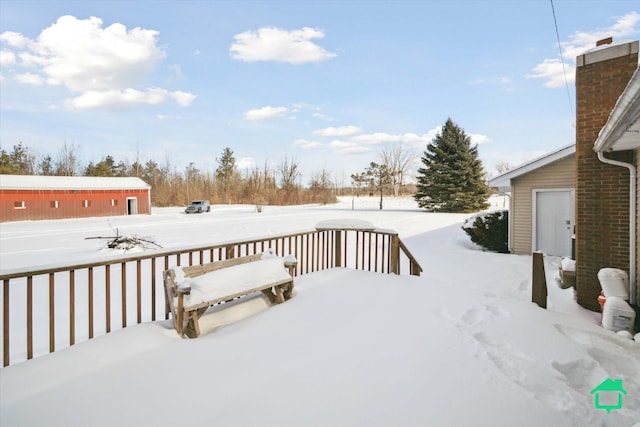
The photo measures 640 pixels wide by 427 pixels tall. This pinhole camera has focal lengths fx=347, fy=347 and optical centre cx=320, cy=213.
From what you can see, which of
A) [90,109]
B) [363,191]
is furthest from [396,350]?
[363,191]

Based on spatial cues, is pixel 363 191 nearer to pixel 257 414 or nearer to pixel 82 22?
pixel 82 22

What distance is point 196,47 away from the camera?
476 inches

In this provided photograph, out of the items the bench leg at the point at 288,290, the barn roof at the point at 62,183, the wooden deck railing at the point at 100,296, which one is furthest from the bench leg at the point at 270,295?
the barn roof at the point at 62,183

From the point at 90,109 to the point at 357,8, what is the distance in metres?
35.2

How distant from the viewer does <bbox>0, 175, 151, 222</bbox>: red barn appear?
24062mm

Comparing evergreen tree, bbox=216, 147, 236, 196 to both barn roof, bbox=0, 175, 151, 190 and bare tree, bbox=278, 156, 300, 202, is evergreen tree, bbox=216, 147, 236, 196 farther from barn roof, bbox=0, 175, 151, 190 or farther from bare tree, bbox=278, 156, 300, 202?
barn roof, bbox=0, 175, 151, 190

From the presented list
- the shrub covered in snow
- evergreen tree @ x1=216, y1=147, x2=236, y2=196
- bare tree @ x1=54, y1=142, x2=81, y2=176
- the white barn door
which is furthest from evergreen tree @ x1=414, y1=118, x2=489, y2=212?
bare tree @ x1=54, y1=142, x2=81, y2=176

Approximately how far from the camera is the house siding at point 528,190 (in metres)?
9.62

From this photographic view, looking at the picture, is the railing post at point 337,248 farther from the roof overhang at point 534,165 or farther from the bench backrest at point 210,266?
the roof overhang at point 534,165

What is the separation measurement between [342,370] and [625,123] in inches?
140

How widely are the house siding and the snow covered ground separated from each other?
7.00 m

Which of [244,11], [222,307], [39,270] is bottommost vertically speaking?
[222,307]

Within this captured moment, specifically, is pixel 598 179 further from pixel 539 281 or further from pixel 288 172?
pixel 288 172

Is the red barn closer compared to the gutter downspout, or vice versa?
the gutter downspout
